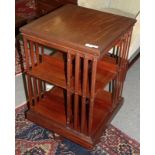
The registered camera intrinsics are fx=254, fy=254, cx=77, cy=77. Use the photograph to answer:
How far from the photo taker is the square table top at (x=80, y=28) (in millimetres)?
1148

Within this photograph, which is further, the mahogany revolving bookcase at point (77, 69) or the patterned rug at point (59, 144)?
the patterned rug at point (59, 144)

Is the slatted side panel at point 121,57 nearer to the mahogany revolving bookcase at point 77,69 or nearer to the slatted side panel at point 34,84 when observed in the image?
the mahogany revolving bookcase at point 77,69

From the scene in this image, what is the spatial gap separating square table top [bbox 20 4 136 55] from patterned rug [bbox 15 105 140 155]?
2.07 feet

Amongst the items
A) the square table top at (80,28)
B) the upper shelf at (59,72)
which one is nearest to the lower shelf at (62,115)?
the upper shelf at (59,72)

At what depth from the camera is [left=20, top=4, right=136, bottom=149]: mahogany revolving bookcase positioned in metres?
1.17

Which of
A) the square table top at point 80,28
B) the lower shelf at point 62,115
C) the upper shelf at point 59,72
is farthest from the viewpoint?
the lower shelf at point 62,115

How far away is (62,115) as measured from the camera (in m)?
1.49

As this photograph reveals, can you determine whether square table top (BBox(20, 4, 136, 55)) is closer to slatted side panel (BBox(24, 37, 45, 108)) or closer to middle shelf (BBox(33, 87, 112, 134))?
slatted side panel (BBox(24, 37, 45, 108))

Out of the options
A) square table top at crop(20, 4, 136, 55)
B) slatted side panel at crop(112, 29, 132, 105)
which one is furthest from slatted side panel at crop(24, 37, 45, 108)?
slatted side panel at crop(112, 29, 132, 105)

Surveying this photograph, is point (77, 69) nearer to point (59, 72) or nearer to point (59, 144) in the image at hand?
point (59, 72)

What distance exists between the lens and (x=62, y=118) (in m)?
1.47

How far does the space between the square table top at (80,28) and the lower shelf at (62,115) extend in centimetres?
50

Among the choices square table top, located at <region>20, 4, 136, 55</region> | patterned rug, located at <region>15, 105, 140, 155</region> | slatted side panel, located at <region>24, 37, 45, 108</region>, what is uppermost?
square table top, located at <region>20, 4, 136, 55</region>
